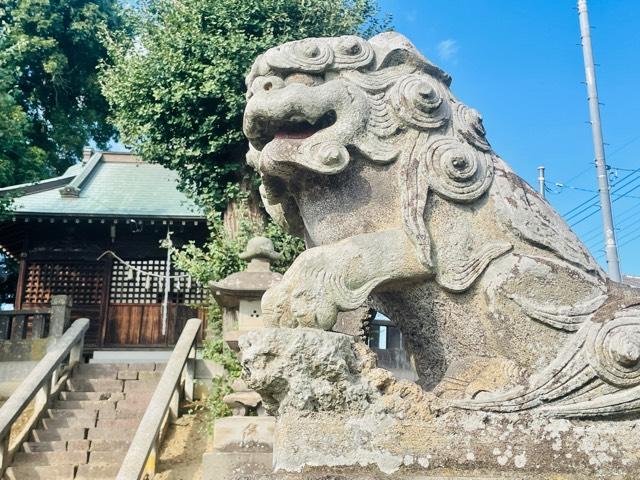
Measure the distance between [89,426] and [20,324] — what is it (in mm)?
4140

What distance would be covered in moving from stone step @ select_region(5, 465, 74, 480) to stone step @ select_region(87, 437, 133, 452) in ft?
1.49

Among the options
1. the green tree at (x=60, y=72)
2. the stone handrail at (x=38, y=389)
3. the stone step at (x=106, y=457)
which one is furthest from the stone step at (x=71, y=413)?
the green tree at (x=60, y=72)

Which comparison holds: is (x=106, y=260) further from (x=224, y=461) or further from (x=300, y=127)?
(x=300, y=127)

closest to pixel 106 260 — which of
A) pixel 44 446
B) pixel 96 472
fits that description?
pixel 44 446

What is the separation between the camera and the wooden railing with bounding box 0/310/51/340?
38.0 ft

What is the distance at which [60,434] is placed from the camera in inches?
332

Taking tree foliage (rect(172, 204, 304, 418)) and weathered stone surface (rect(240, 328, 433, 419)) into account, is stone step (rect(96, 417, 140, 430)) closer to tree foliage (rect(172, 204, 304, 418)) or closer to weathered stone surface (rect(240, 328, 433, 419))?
tree foliage (rect(172, 204, 304, 418))

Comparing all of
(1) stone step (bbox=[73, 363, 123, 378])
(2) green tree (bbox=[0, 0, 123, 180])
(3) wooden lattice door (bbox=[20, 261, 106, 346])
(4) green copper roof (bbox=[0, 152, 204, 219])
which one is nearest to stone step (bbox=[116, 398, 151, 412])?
(1) stone step (bbox=[73, 363, 123, 378])

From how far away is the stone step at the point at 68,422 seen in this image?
868cm

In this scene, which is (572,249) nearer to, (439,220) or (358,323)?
(439,220)

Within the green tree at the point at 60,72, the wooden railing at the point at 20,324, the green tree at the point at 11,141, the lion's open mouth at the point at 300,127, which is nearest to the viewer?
the lion's open mouth at the point at 300,127

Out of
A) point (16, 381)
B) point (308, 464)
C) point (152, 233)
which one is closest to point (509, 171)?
point (308, 464)

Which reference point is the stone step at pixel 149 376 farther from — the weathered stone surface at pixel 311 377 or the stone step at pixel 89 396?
the weathered stone surface at pixel 311 377

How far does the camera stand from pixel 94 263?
15.3 meters
